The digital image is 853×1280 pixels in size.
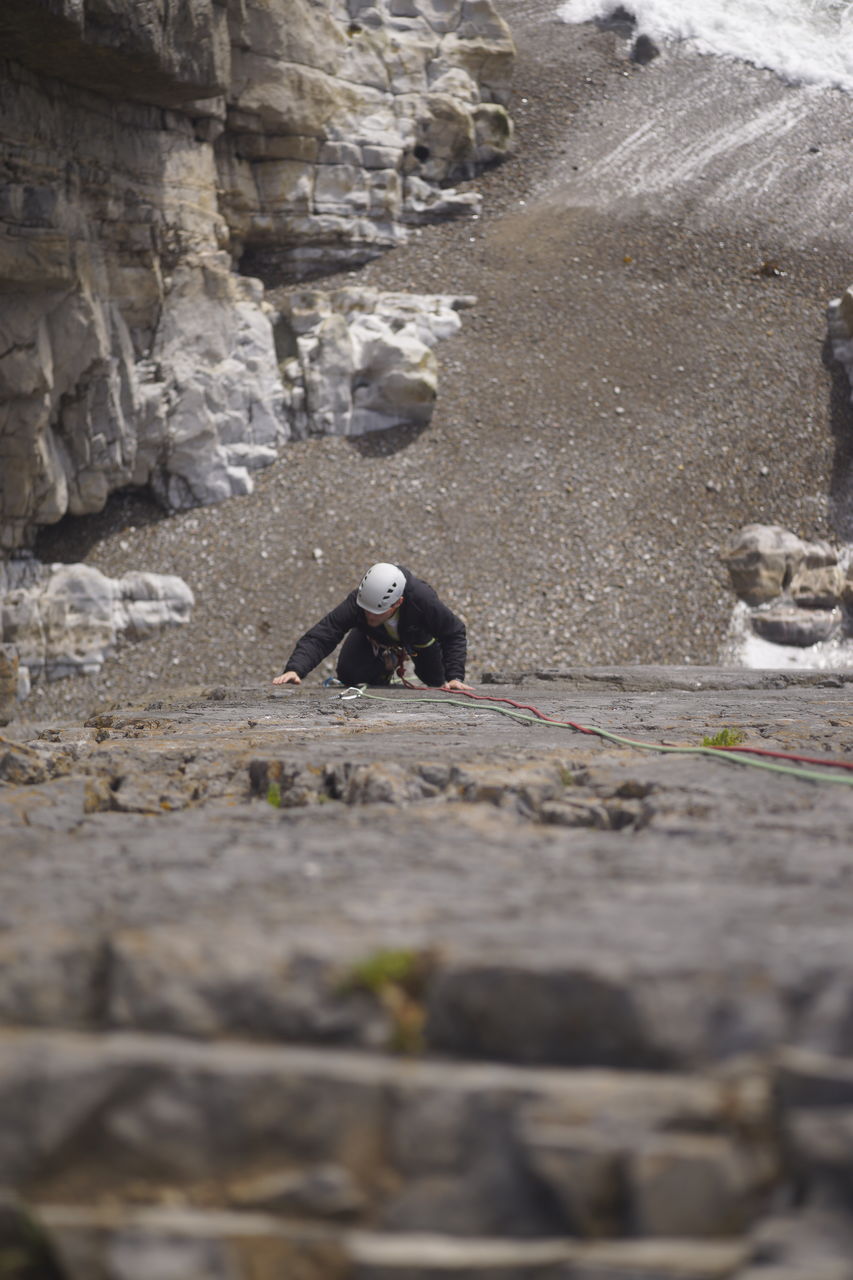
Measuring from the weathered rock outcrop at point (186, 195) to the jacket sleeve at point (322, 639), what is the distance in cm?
763

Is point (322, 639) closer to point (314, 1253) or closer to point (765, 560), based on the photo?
point (314, 1253)

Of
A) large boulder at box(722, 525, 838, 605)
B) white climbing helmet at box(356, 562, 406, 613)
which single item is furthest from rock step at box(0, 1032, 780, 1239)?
large boulder at box(722, 525, 838, 605)

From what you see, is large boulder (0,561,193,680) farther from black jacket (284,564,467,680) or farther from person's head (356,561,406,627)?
person's head (356,561,406,627)

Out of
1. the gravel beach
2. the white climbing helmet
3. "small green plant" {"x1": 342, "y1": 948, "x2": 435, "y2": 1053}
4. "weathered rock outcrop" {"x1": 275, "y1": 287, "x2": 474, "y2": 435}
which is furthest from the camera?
"weathered rock outcrop" {"x1": 275, "y1": 287, "x2": 474, "y2": 435}

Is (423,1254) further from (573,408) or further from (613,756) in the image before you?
(573,408)

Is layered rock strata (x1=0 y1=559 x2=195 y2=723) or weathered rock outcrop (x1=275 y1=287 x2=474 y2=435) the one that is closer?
layered rock strata (x1=0 y1=559 x2=195 y2=723)

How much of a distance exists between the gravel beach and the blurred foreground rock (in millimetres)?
11861

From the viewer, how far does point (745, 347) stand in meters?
18.4

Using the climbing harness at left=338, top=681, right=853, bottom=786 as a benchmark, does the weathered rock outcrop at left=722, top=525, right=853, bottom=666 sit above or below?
below

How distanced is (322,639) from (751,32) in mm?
26194

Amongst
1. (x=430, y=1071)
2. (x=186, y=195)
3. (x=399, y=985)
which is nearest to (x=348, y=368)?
(x=186, y=195)

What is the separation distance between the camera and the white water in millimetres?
25062

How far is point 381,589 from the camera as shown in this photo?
7488 millimetres

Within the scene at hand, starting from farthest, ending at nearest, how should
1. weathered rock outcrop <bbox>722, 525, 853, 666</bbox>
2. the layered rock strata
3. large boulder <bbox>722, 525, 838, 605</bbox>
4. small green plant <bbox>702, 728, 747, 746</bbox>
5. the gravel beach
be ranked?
large boulder <bbox>722, 525, 838, 605</bbox>
weathered rock outcrop <bbox>722, 525, 853, 666</bbox>
the gravel beach
the layered rock strata
small green plant <bbox>702, 728, 747, 746</bbox>
